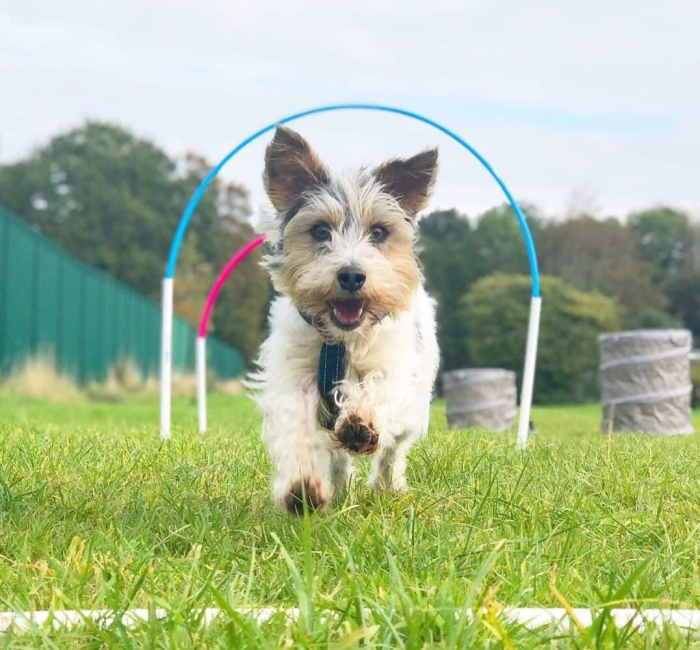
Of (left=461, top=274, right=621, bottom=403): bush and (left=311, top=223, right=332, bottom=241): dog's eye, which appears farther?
(left=461, top=274, right=621, bottom=403): bush

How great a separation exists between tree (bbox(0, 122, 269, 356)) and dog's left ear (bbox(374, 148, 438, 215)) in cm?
4208

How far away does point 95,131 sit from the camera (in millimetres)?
53062

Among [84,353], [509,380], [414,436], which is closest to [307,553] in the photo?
[414,436]

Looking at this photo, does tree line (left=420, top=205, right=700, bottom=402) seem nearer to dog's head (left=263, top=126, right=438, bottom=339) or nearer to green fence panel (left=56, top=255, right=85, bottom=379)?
green fence panel (left=56, top=255, right=85, bottom=379)

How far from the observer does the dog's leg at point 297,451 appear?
3.87m

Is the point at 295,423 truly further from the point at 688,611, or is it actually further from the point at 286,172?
the point at 688,611

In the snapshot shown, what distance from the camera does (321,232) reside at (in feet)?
14.2

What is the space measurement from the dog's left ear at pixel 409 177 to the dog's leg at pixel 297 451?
1.08 metres

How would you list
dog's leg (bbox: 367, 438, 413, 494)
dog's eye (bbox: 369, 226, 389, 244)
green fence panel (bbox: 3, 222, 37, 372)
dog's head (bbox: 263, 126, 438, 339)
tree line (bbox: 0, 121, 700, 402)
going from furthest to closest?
tree line (bbox: 0, 121, 700, 402) → green fence panel (bbox: 3, 222, 37, 372) → dog's leg (bbox: 367, 438, 413, 494) → dog's eye (bbox: 369, 226, 389, 244) → dog's head (bbox: 263, 126, 438, 339)

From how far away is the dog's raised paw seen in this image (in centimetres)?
386

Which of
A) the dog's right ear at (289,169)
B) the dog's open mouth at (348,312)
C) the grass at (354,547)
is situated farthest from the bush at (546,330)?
the dog's open mouth at (348,312)

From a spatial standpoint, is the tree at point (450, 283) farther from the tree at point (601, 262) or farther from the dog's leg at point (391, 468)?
the dog's leg at point (391, 468)

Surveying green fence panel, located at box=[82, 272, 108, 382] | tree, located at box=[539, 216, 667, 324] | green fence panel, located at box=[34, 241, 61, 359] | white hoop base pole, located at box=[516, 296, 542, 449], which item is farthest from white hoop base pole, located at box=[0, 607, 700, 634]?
tree, located at box=[539, 216, 667, 324]

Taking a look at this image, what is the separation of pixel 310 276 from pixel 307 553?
1.77 m
